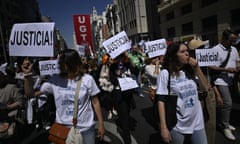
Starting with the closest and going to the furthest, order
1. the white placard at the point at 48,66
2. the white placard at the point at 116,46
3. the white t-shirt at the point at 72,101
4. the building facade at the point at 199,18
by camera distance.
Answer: the white t-shirt at the point at 72,101, the white placard at the point at 116,46, the white placard at the point at 48,66, the building facade at the point at 199,18

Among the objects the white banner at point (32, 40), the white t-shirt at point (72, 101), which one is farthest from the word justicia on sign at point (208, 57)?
the white banner at point (32, 40)

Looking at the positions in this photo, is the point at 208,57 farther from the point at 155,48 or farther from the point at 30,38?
A: the point at 30,38

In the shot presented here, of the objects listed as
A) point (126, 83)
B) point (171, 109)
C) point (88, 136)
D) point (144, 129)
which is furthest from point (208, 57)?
point (88, 136)

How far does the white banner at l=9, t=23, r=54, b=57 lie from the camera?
267 centimetres

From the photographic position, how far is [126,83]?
356cm

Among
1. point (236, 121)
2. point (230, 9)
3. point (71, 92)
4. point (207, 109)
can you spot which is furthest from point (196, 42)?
point (230, 9)

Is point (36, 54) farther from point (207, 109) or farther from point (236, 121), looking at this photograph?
point (236, 121)

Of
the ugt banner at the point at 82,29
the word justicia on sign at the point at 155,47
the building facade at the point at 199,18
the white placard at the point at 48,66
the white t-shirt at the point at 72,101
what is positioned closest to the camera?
the white t-shirt at the point at 72,101

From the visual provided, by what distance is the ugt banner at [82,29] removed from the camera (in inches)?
310

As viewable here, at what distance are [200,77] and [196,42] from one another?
5.12 feet

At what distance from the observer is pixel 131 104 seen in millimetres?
3639

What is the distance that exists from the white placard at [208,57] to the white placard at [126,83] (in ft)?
3.92

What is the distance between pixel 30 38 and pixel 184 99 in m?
2.06

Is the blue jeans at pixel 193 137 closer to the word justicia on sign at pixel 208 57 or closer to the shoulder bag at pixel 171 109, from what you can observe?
the shoulder bag at pixel 171 109
